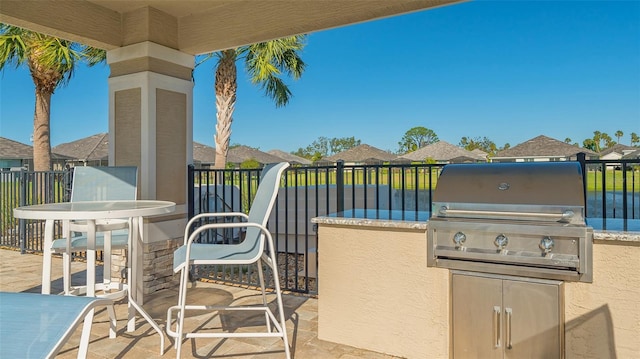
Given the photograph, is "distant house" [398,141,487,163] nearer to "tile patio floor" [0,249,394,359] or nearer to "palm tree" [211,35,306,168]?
"palm tree" [211,35,306,168]

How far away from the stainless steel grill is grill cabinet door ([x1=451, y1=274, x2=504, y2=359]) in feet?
0.27

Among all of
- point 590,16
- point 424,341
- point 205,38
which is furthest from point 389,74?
point 424,341

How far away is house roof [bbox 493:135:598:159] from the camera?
9.89 meters

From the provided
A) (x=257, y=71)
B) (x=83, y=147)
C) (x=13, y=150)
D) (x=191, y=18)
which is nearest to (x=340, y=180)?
(x=191, y=18)

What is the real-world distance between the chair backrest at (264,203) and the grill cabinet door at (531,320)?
1353mm

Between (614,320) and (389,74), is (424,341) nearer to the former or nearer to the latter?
(614,320)

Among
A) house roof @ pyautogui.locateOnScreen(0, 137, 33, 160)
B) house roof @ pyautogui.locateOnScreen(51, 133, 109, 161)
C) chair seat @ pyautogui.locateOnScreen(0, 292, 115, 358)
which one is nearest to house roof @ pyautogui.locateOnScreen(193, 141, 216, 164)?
house roof @ pyautogui.locateOnScreen(51, 133, 109, 161)

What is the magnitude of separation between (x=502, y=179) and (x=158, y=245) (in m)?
3.19

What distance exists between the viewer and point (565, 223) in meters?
1.85

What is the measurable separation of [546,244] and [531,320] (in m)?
0.39

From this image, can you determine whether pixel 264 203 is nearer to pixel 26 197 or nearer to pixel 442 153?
pixel 26 197

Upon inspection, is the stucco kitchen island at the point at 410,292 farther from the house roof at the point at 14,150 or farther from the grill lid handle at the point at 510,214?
the house roof at the point at 14,150

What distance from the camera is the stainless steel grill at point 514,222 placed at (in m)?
1.83

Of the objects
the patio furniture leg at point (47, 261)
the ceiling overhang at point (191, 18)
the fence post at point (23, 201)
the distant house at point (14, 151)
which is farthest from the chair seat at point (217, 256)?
the distant house at point (14, 151)
